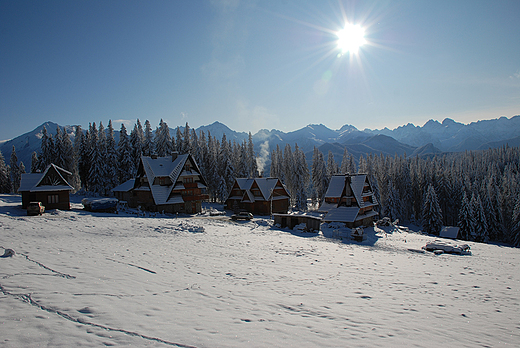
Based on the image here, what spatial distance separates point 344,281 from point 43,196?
123 feet

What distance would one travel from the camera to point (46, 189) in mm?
33281

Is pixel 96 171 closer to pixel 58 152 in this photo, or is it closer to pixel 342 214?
pixel 58 152

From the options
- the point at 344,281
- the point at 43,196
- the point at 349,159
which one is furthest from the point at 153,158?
the point at 349,159

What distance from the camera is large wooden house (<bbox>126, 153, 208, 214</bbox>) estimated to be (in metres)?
42.1

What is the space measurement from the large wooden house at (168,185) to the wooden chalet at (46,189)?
10886mm

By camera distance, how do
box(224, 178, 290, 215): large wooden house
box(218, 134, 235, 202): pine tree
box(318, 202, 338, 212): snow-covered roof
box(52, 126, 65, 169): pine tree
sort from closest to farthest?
1. box(318, 202, 338, 212): snow-covered roof
2. box(224, 178, 290, 215): large wooden house
3. box(52, 126, 65, 169): pine tree
4. box(218, 134, 235, 202): pine tree

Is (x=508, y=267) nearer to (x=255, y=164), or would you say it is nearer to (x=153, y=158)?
(x=153, y=158)

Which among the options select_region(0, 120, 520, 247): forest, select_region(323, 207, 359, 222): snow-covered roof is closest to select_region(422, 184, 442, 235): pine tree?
select_region(0, 120, 520, 247): forest

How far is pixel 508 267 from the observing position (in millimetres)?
19234

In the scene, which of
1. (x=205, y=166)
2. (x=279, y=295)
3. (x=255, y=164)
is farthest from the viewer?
(x=255, y=164)

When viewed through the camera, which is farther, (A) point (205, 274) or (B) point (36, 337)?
(A) point (205, 274)

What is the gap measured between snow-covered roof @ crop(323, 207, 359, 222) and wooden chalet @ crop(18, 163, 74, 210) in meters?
36.4

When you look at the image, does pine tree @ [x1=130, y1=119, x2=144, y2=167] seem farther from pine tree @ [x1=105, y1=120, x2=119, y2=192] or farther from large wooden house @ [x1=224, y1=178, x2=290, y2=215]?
large wooden house @ [x1=224, y1=178, x2=290, y2=215]

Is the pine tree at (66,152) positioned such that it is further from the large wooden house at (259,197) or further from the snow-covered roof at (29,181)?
the large wooden house at (259,197)
